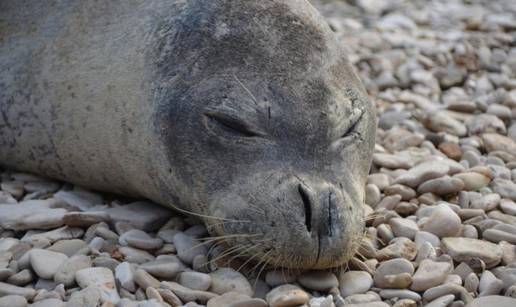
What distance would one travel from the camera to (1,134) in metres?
3.91

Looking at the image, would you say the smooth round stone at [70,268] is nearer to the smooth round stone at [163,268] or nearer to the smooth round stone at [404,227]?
the smooth round stone at [163,268]

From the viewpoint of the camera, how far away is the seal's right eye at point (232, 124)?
3.04 meters

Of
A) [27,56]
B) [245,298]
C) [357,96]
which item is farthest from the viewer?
[27,56]

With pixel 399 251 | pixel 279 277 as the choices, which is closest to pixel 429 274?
pixel 399 251

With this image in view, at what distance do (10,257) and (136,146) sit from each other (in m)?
0.68

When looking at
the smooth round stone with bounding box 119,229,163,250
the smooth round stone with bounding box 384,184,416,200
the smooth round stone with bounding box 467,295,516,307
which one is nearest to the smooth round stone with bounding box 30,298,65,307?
the smooth round stone with bounding box 119,229,163,250

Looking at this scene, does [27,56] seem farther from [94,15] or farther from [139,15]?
[139,15]

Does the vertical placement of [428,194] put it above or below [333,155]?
below

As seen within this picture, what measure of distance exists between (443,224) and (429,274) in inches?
18.0

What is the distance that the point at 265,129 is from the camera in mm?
3035

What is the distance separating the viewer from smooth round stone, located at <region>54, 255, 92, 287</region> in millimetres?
2830

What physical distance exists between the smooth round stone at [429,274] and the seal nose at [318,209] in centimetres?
38

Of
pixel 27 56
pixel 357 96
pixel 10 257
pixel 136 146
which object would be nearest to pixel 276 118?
pixel 357 96

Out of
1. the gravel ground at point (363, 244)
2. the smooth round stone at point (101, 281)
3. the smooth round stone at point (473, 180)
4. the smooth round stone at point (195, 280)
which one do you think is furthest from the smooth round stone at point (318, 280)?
the smooth round stone at point (473, 180)
